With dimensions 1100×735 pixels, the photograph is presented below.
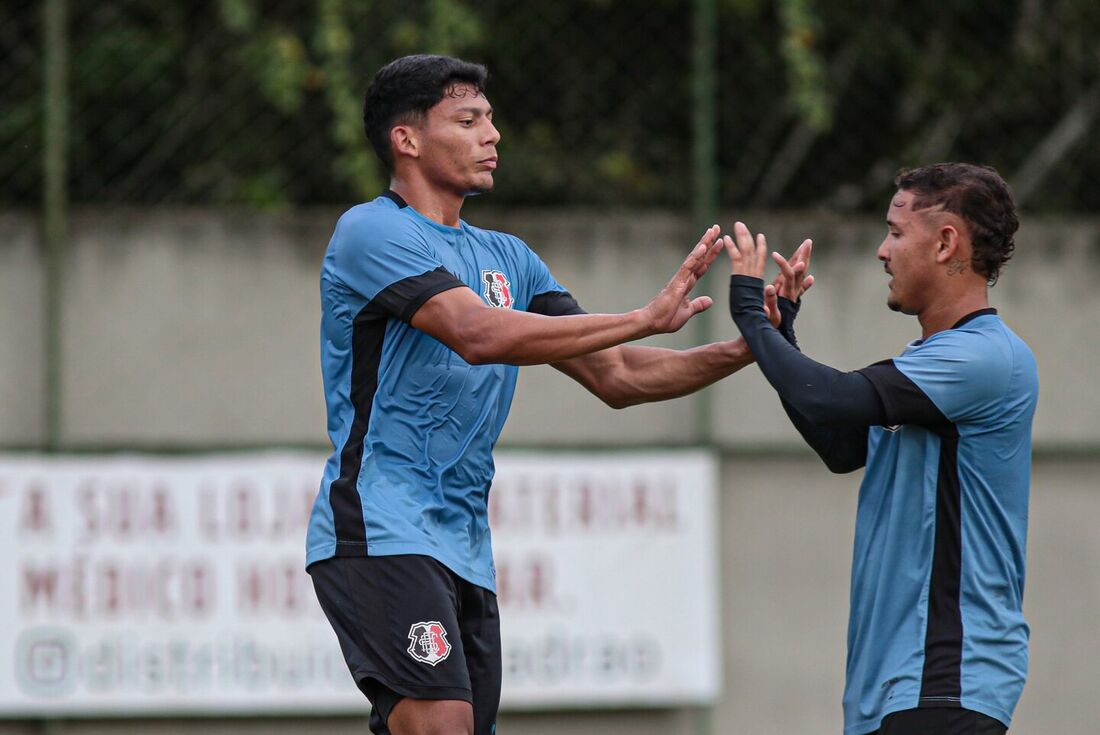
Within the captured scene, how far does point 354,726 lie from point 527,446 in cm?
140

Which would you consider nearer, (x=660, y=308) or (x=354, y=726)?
(x=660, y=308)

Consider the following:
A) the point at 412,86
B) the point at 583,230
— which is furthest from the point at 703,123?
the point at 412,86

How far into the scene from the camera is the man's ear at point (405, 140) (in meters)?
4.17

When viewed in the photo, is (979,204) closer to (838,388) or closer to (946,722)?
(838,388)

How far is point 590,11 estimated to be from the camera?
7.23m

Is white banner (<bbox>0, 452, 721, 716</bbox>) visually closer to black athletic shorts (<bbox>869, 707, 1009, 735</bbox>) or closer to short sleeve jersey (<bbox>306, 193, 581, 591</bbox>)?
short sleeve jersey (<bbox>306, 193, 581, 591</bbox>)

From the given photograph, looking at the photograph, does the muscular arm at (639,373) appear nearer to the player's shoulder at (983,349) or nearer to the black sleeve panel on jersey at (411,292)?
the black sleeve panel on jersey at (411,292)

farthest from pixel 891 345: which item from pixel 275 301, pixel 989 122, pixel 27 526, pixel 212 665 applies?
pixel 27 526

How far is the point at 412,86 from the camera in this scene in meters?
4.17

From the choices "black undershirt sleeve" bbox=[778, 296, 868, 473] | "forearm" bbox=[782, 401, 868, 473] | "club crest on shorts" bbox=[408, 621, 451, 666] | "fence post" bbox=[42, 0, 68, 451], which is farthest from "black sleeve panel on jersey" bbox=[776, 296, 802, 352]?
"fence post" bbox=[42, 0, 68, 451]

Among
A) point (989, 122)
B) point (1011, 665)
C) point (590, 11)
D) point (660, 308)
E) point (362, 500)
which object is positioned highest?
point (590, 11)

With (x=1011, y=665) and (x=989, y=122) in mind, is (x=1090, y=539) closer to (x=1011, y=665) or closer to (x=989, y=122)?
(x=989, y=122)

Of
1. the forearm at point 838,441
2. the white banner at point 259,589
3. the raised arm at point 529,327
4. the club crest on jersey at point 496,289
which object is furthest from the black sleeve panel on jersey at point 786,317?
the white banner at point 259,589

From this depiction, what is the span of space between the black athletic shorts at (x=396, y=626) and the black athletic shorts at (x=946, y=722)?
1058mm
